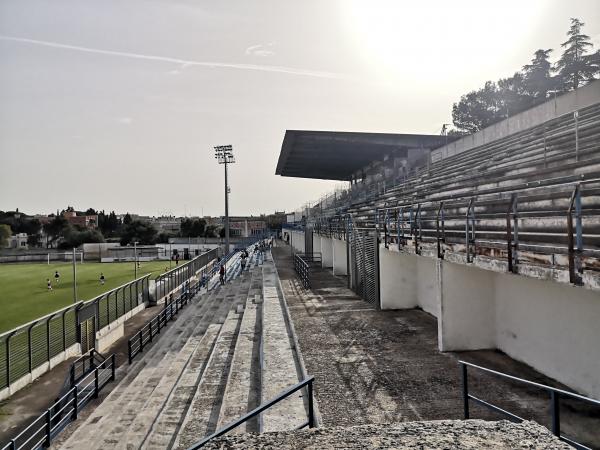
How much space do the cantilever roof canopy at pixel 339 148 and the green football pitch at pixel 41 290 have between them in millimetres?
17744

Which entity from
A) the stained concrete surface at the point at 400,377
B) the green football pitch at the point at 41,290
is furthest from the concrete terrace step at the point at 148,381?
the green football pitch at the point at 41,290

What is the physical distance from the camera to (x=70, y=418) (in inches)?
366

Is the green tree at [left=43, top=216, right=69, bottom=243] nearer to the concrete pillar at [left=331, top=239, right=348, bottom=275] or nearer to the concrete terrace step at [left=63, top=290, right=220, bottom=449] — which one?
the concrete pillar at [left=331, top=239, right=348, bottom=275]

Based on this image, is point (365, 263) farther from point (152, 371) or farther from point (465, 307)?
point (152, 371)

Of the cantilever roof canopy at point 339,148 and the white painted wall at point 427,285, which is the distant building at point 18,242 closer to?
the cantilever roof canopy at point 339,148

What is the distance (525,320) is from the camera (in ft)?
25.4

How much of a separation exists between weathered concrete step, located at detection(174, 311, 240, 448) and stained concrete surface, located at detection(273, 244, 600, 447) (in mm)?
2055

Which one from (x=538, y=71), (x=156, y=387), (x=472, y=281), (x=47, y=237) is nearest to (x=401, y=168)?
(x=472, y=281)

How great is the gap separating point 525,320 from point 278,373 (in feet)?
15.8

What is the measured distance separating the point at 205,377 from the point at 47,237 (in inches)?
4370

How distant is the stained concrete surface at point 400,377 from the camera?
5.80m

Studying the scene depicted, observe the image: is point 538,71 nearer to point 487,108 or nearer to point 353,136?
point 487,108

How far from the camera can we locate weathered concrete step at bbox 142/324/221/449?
7449mm

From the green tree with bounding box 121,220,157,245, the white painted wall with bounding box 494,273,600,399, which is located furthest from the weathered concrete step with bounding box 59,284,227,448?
the green tree with bounding box 121,220,157,245
